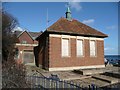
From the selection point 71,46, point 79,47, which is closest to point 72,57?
point 71,46

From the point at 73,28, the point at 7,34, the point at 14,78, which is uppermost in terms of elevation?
the point at 73,28

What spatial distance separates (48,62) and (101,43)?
821 cm

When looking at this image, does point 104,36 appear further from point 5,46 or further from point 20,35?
point 20,35

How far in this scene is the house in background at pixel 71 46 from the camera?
854 inches

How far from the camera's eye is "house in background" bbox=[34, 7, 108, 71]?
21.7 m

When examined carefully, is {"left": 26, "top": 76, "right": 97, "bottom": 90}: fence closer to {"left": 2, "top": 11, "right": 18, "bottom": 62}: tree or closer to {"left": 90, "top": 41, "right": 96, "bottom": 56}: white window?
A: {"left": 2, "top": 11, "right": 18, "bottom": 62}: tree

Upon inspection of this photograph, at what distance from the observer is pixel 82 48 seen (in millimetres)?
23734

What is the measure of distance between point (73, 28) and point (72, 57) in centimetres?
384

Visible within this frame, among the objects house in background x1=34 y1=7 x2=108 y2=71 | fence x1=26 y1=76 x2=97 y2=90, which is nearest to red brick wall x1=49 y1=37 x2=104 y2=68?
house in background x1=34 y1=7 x2=108 y2=71

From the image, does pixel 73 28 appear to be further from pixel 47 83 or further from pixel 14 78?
pixel 14 78

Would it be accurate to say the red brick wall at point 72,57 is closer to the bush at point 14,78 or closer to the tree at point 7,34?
the tree at point 7,34

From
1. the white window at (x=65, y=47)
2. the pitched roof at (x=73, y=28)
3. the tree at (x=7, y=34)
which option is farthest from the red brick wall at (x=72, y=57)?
the tree at (x=7, y=34)

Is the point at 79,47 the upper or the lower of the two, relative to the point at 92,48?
upper

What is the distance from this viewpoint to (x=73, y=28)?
2434 cm
